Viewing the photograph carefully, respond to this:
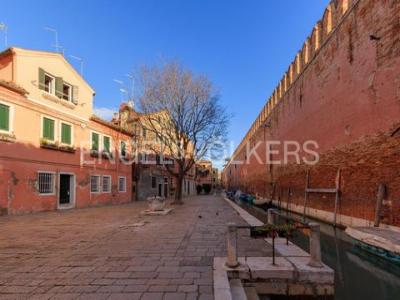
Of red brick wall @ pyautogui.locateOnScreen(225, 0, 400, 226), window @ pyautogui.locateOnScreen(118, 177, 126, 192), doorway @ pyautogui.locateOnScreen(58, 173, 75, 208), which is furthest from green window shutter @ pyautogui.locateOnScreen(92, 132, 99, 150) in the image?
red brick wall @ pyautogui.locateOnScreen(225, 0, 400, 226)

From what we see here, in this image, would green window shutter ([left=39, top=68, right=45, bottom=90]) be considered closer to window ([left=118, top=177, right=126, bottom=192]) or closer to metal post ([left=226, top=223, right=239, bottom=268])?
window ([left=118, top=177, right=126, bottom=192])

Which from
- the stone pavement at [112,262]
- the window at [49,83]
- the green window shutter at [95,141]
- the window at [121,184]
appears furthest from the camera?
the window at [121,184]

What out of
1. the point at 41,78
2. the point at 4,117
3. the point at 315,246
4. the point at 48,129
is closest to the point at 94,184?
the point at 48,129

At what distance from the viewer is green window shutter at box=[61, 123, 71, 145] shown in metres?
15.5

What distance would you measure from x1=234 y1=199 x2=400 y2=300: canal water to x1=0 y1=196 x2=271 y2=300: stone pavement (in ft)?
5.00

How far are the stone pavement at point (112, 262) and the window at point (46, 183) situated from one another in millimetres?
6094

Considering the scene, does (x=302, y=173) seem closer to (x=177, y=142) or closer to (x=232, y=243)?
(x=177, y=142)

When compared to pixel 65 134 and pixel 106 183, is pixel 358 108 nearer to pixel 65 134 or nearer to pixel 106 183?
pixel 65 134

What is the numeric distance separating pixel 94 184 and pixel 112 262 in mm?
14378

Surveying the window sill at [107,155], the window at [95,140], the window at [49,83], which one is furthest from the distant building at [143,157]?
the window at [49,83]

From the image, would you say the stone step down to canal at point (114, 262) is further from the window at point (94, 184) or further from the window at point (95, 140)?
the window at point (95, 140)

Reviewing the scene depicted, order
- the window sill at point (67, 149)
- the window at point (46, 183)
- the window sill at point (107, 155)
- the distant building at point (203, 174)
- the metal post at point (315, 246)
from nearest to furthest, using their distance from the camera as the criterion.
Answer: the metal post at point (315, 246) < the window at point (46, 183) < the window sill at point (67, 149) < the window sill at point (107, 155) < the distant building at point (203, 174)

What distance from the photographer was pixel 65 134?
15.7m

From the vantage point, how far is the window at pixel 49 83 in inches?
577
